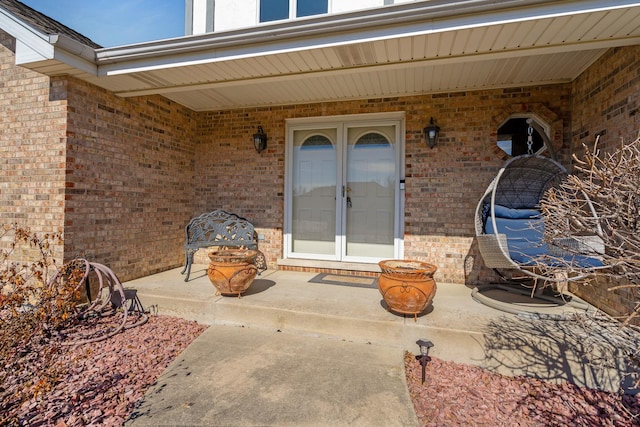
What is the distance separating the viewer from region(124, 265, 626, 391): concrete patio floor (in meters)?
2.37

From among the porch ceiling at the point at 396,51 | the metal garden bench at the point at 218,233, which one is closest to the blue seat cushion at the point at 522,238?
the porch ceiling at the point at 396,51

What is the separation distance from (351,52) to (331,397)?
289 cm

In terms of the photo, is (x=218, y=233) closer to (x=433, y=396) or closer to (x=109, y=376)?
(x=109, y=376)

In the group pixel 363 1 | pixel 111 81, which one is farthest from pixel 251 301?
pixel 363 1

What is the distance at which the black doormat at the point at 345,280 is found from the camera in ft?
13.3

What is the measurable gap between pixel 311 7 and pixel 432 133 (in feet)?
8.04

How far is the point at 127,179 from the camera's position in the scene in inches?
164

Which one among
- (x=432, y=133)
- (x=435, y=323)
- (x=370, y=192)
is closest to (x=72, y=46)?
(x=370, y=192)

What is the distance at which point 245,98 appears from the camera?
467 centimetres

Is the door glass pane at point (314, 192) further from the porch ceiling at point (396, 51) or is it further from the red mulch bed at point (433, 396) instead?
the red mulch bed at point (433, 396)

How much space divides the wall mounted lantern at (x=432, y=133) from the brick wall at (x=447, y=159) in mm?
93

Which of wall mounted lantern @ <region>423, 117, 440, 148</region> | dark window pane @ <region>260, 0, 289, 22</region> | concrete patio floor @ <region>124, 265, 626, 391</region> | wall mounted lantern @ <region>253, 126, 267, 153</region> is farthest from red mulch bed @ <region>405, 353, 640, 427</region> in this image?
dark window pane @ <region>260, 0, 289, 22</region>

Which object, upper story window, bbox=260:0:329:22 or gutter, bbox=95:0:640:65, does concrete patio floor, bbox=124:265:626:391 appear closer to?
gutter, bbox=95:0:640:65

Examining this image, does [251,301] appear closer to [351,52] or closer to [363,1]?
[351,52]
